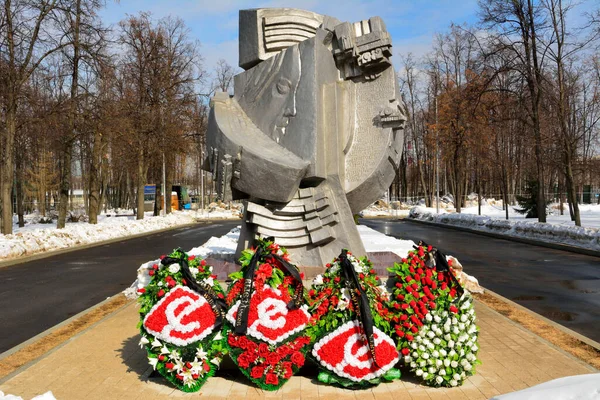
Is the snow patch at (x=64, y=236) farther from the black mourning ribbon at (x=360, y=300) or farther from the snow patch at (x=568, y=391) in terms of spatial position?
the snow patch at (x=568, y=391)

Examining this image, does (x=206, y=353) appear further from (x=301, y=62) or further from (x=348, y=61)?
(x=348, y=61)

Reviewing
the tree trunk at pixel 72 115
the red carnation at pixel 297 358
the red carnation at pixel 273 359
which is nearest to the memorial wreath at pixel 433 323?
the red carnation at pixel 297 358

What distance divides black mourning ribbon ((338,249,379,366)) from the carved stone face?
4.00m

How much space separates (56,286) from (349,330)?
32.6 feet

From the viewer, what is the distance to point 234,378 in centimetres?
558

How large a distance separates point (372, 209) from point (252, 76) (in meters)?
48.5

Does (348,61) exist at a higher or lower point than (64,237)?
higher

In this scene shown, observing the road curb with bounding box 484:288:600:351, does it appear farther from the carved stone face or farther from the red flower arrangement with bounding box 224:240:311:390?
the carved stone face

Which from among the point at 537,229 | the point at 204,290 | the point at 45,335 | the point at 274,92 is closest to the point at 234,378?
the point at 204,290

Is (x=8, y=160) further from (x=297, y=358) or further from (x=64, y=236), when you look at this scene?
(x=297, y=358)

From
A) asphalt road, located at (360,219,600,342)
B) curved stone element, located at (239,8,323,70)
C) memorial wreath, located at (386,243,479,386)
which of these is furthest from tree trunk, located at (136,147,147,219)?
memorial wreath, located at (386,243,479,386)

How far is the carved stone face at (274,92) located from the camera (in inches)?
347

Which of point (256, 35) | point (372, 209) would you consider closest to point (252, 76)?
point (256, 35)

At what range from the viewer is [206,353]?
16.9 ft
